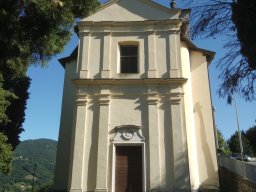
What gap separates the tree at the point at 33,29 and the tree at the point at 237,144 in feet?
152

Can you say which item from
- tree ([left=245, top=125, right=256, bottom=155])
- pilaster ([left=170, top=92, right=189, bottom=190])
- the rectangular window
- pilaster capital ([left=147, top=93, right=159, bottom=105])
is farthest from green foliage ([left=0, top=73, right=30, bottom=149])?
tree ([left=245, top=125, right=256, bottom=155])

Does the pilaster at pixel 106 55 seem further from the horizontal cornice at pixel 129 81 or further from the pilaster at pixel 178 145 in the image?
the pilaster at pixel 178 145

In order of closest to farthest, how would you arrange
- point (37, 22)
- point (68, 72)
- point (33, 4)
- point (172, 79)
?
point (33, 4) < point (37, 22) < point (172, 79) < point (68, 72)

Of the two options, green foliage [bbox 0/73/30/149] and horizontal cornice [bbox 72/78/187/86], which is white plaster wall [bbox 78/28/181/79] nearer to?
horizontal cornice [bbox 72/78/187/86]

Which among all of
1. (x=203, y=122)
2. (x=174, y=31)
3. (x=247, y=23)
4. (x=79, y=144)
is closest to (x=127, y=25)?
(x=174, y=31)

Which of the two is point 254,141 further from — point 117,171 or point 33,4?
point 33,4

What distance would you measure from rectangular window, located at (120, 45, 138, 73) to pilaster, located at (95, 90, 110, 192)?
2.16 meters

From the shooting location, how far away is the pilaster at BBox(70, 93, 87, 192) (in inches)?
616

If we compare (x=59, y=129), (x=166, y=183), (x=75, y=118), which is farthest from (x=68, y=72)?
(x=166, y=183)

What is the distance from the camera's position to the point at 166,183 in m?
15.6

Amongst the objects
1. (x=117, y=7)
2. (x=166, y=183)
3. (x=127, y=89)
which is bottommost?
(x=166, y=183)

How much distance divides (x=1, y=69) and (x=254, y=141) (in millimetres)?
48381

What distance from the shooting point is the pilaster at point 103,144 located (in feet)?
51.0

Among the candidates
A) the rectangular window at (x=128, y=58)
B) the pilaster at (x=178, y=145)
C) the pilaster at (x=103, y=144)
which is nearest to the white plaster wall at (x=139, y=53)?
the rectangular window at (x=128, y=58)
